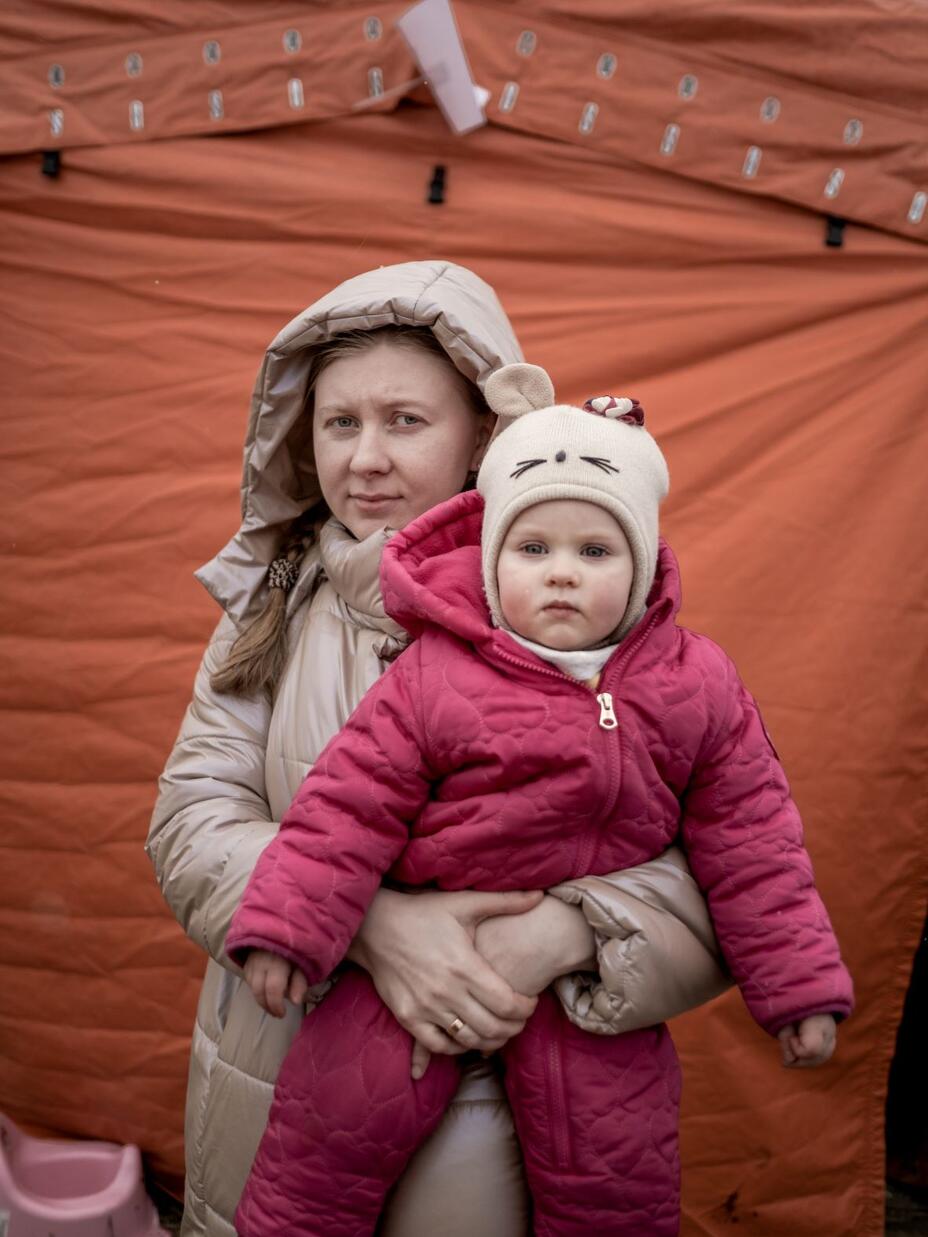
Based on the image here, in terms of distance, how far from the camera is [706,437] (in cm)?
217

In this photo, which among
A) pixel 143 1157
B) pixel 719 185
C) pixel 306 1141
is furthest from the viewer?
pixel 143 1157

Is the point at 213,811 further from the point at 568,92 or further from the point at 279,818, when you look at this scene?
the point at 568,92

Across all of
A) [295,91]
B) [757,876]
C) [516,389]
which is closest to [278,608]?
[516,389]

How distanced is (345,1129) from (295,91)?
5.72 feet

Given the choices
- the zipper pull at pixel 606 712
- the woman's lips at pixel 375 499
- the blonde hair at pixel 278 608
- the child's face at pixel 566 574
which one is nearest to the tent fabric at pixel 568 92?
the blonde hair at pixel 278 608

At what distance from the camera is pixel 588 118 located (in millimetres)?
2098

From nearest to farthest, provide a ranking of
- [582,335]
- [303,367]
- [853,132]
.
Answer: [303,367] → [853,132] → [582,335]

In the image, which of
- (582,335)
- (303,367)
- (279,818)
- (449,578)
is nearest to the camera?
(449,578)

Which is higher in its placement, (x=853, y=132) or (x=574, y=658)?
(x=853, y=132)

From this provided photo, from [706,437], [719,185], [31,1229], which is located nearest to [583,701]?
[706,437]

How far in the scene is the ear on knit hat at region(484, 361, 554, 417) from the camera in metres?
1.21

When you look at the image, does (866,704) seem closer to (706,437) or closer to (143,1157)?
(706,437)

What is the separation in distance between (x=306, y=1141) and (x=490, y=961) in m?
0.23

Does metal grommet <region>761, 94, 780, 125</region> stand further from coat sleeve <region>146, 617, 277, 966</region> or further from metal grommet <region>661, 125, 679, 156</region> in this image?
coat sleeve <region>146, 617, 277, 966</region>
